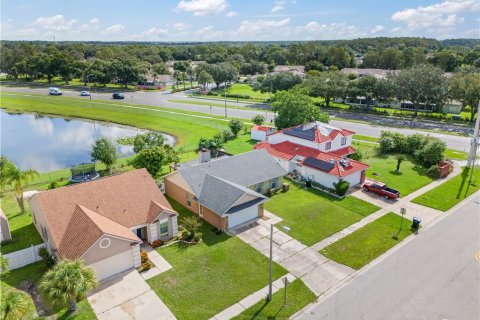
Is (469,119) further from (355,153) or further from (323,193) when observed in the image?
(323,193)

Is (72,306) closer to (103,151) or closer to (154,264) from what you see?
(154,264)

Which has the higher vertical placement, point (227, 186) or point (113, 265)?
point (227, 186)

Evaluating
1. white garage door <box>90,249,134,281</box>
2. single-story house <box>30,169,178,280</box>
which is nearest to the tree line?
single-story house <box>30,169,178,280</box>

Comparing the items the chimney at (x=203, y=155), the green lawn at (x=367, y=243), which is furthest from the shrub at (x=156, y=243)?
the chimney at (x=203, y=155)

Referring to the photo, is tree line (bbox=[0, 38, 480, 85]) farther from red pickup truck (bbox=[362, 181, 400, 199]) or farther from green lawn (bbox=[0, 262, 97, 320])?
green lawn (bbox=[0, 262, 97, 320])

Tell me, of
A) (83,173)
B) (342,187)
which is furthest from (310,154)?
(83,173)

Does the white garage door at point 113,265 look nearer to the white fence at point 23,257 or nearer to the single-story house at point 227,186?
the white fence at point 23,257
